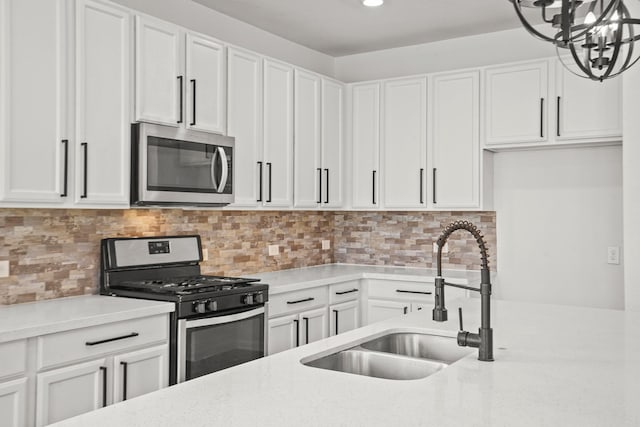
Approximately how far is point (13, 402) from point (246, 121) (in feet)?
7.01

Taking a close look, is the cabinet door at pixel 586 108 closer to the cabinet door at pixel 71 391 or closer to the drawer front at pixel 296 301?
the drawer front at pixel 296 301

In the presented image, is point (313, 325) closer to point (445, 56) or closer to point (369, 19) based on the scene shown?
point (369, 19)

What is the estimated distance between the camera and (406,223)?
5008 mm

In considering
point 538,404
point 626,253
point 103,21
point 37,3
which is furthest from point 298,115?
point 538,404

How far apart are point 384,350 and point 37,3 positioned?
2.09 m

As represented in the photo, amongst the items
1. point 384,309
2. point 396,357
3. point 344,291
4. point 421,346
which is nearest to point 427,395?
point 396,357

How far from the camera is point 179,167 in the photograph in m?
3.35

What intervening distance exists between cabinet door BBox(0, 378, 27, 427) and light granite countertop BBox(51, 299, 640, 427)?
1.04 meters

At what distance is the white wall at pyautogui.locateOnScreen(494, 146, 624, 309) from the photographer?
4.20 m

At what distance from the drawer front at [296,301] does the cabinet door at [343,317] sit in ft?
0.46

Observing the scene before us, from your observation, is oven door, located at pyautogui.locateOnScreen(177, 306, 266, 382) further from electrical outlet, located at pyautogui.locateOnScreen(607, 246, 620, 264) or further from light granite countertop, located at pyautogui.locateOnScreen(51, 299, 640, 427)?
electrical outlet, located at pyautogui.locateOnScreen(607, 246, 620, 264)

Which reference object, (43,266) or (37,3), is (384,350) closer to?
(43,266)

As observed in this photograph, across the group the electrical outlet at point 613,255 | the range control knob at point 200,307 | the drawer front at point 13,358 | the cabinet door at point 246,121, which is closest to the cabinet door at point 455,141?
the electrical outlet at point 613,255

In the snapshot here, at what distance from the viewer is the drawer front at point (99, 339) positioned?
7.95 ft
